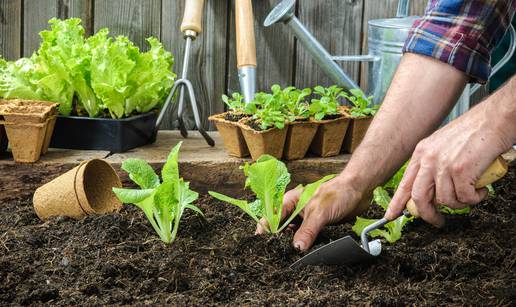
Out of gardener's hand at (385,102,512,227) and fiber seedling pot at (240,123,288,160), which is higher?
gardener's hand at (385,102,512,227)

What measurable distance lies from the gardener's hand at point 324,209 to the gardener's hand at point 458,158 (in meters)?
0.42

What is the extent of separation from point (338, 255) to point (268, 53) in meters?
1.62

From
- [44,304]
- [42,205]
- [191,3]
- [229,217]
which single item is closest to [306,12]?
[191,3]

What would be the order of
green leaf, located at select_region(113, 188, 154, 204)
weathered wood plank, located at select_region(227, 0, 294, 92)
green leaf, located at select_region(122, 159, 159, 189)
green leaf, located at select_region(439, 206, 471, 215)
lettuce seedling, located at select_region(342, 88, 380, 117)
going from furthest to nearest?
weathered wood plank, located at select_region(227, 0, 294, 92), lettuce seedling, located at select_region(342, 88, 380, 117), green leaf, located at select_region(439, 206, 471, 215), green leaf, located at select_region(122, 159, 159, 189), green leaf, located at select_region(113, 188, 154, 204)

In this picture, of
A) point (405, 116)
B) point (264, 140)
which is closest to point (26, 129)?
point (264, 140)

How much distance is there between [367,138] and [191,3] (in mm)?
1096

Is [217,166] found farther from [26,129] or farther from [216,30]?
[216,30]

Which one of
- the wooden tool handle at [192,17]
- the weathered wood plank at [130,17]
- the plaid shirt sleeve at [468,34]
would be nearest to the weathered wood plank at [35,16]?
the weathered wood plank at [130,17]

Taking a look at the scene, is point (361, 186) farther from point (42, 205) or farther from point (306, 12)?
point (306, 12)

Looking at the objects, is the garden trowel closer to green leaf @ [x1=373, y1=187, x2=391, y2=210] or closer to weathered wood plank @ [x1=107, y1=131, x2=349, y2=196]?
green leaf @ [x1=373, y1=187, x2=391, y2=210]

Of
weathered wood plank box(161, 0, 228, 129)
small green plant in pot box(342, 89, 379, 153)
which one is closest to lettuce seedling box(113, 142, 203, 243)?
small green plant in pot box(342, 89, 379, 153)

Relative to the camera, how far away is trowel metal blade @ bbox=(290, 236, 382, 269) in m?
1.90

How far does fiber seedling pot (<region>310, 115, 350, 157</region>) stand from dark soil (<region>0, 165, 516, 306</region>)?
0.53 m

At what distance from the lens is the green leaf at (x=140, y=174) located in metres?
2.23
